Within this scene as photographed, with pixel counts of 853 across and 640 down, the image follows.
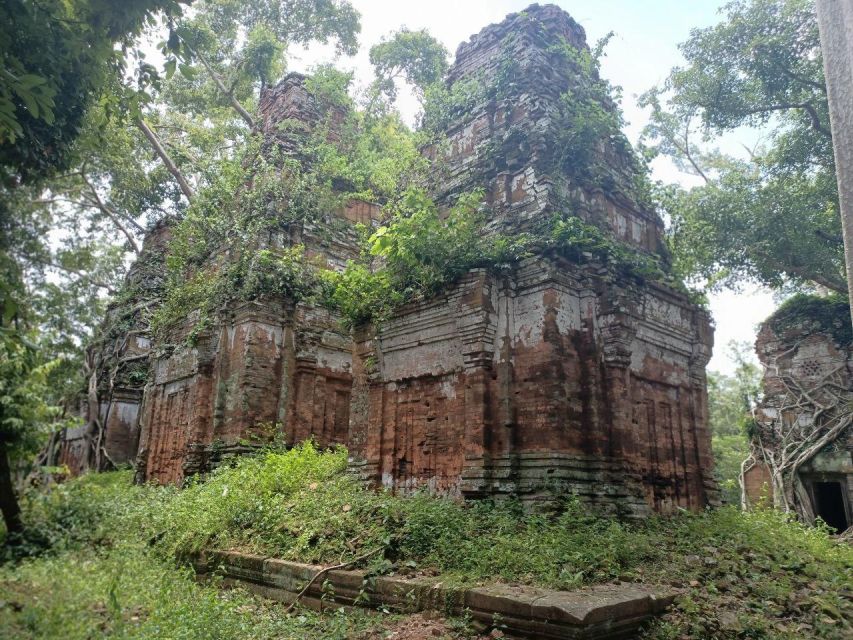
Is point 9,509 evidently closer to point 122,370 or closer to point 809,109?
point 122,370

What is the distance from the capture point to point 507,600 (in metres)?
4.37

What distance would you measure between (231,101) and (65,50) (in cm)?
1513

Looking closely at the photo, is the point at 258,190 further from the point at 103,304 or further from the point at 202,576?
the point at 103,304

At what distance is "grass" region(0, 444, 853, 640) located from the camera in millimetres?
4930

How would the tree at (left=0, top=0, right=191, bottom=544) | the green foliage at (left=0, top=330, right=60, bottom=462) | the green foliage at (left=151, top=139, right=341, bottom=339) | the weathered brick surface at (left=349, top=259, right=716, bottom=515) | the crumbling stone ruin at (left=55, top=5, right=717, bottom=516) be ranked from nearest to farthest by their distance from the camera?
the tree at (left=0, top=0, right=191, bottom=544)
the weathered brick surface at (left=349, top=259, right=716, bottom=515)
the crumbling stone ruin at (left=55, top=5, right=717, bottom=516)
the green foliage at (left=0, top=330, right=60, bottom=462)
the green foliage at (left=151, top=139, right=341, bottom=339)

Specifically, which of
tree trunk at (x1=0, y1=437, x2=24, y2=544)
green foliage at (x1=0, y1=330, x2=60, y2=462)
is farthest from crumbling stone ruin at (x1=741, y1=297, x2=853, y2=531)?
tree trunk at (x1=0, y1=437, x2=24, y2=544)

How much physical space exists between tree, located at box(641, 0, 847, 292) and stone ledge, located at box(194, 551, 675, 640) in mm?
9402

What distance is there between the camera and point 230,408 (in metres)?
10.8

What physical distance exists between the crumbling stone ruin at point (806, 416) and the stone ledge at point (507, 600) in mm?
10247

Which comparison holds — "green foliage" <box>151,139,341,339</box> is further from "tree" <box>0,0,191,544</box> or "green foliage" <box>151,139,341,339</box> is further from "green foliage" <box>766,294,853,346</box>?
"green foliage" <box>766,294,853,346</box>

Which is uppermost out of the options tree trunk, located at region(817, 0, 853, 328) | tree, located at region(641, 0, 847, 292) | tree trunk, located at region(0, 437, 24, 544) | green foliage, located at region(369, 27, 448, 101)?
green foliage, located at region(369, 27, 448, 101)

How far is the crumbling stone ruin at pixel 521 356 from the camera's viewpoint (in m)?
7.01

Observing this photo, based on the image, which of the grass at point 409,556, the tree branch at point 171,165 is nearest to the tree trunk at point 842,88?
the grass at point 409,556

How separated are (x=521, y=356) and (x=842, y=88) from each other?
418 cm
